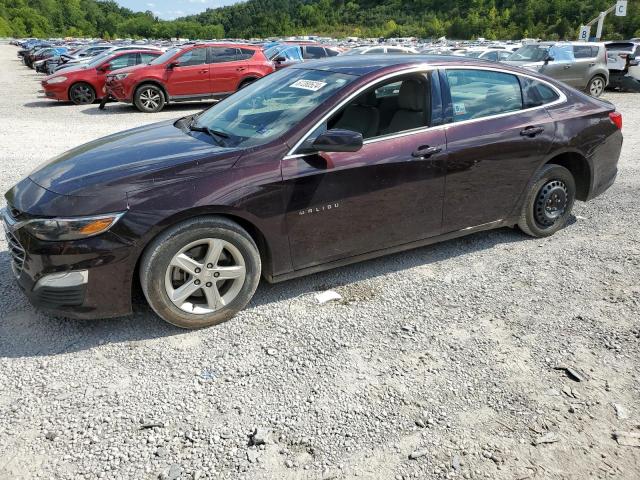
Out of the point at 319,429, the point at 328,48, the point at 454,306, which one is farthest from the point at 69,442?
the point at 328,48

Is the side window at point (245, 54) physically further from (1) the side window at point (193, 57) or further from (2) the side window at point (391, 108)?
(2) the side window at point (391, 108)

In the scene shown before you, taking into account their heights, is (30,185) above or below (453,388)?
above

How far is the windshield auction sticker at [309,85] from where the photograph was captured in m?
4.02

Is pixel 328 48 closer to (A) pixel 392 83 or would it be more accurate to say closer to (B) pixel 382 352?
(A) pixel 392 83

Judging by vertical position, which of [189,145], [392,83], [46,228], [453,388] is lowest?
[453,388]

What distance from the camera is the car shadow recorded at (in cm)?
335

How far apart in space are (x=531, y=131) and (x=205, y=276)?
2945 millimetres

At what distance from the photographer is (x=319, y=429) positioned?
267cm

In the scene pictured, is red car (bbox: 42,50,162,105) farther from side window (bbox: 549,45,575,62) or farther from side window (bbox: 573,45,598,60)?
side window (bbox: 573,45,598,60)

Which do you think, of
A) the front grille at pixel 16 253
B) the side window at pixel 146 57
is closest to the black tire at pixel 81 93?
the side window at pixel 146 57

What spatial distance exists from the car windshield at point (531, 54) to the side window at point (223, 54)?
7912mm

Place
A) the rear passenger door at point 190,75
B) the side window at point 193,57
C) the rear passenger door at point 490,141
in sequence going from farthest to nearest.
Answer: the side window at point 193,57 → the rear passenger door at point 190,75 → the rear passenger door at point 490,141

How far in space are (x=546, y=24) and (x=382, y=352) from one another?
124031 mm

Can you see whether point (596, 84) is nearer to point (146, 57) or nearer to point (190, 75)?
point (190, 75)
